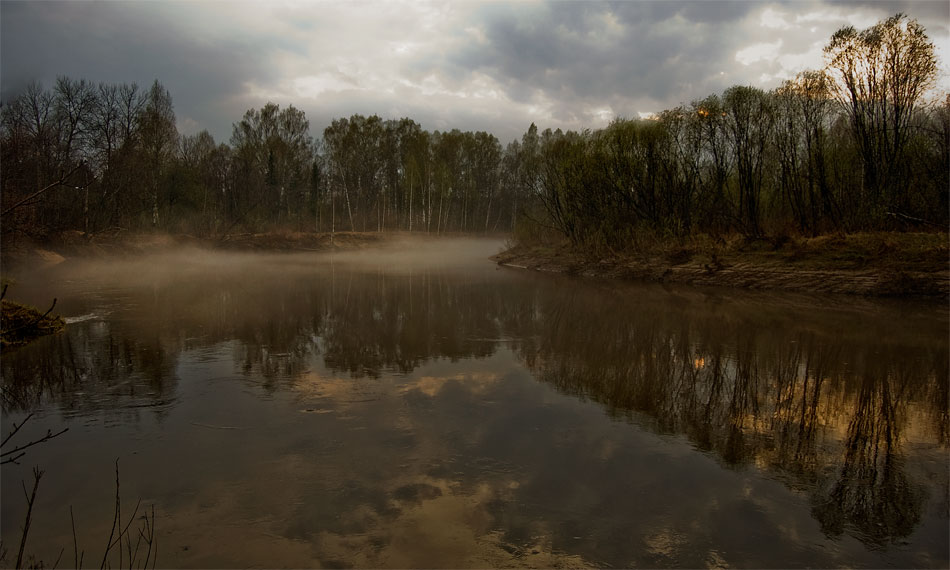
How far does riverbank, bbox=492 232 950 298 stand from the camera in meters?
14.4

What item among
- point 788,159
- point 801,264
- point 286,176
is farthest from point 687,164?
point 286,176

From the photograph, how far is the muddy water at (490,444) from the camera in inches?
130

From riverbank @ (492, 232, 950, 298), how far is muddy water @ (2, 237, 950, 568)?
199 inches

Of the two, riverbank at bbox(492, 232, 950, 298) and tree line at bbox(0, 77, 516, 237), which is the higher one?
tree line at bbox(0, 77, 516, 237)

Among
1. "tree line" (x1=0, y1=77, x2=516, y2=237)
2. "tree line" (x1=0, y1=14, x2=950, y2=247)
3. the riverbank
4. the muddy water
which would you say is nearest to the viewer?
the muddy water

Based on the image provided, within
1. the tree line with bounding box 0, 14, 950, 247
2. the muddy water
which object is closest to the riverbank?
the tree line with bounding box 0, 14, 950, 247

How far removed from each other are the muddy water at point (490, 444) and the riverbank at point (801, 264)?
16.6 ft

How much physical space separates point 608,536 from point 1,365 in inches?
329

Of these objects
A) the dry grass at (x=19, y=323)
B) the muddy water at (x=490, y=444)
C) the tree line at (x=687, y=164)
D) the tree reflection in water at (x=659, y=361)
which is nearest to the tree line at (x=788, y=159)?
the tree line at (x=687, y=164)

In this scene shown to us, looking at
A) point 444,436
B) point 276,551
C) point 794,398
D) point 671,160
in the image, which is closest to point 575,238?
point 671,160

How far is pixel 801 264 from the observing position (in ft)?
56.2

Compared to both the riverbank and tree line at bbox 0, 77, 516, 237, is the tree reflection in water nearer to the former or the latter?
the riverbank

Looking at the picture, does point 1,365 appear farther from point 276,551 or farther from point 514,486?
point 514,486

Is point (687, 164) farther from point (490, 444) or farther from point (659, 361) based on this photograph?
point (490, 444)
